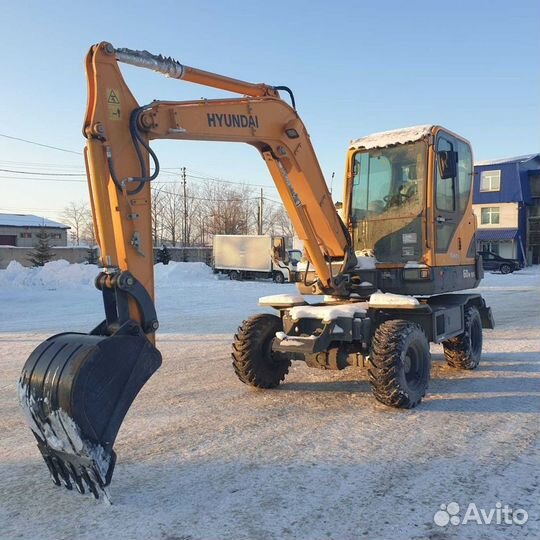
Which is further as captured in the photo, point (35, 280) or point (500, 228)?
point (500, 228)

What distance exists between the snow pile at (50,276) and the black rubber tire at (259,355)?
15.9 meters

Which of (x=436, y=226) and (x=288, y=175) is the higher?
(x=288, y=175)

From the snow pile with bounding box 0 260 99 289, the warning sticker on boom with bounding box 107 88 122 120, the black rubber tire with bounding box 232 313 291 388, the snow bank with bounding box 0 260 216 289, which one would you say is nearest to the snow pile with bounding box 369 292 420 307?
the black rubber tire with bounding box 232 313 291 388

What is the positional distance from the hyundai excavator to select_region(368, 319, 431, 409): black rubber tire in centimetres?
2

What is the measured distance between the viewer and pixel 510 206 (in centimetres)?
4359

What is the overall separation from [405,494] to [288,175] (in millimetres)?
3811

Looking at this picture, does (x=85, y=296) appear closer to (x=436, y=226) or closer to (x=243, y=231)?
(x=436, y=226)

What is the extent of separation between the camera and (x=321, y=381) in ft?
24.8

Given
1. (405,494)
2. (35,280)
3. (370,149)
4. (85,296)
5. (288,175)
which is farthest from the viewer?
(35,280)

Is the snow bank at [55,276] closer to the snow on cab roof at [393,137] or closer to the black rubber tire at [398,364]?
the snow on cab roof at [393,137]

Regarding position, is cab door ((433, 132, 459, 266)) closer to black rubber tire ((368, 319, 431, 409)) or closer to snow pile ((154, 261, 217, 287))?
black rubber tire ((368, 319, 431, 409))

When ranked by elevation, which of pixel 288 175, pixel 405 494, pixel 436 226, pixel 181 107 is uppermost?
pixel 181 107

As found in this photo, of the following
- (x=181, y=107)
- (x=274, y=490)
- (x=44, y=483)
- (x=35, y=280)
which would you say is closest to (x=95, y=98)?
(x=181, y=107)

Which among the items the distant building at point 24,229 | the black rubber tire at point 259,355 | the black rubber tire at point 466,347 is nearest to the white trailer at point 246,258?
the black rubber tire at point 466,347
